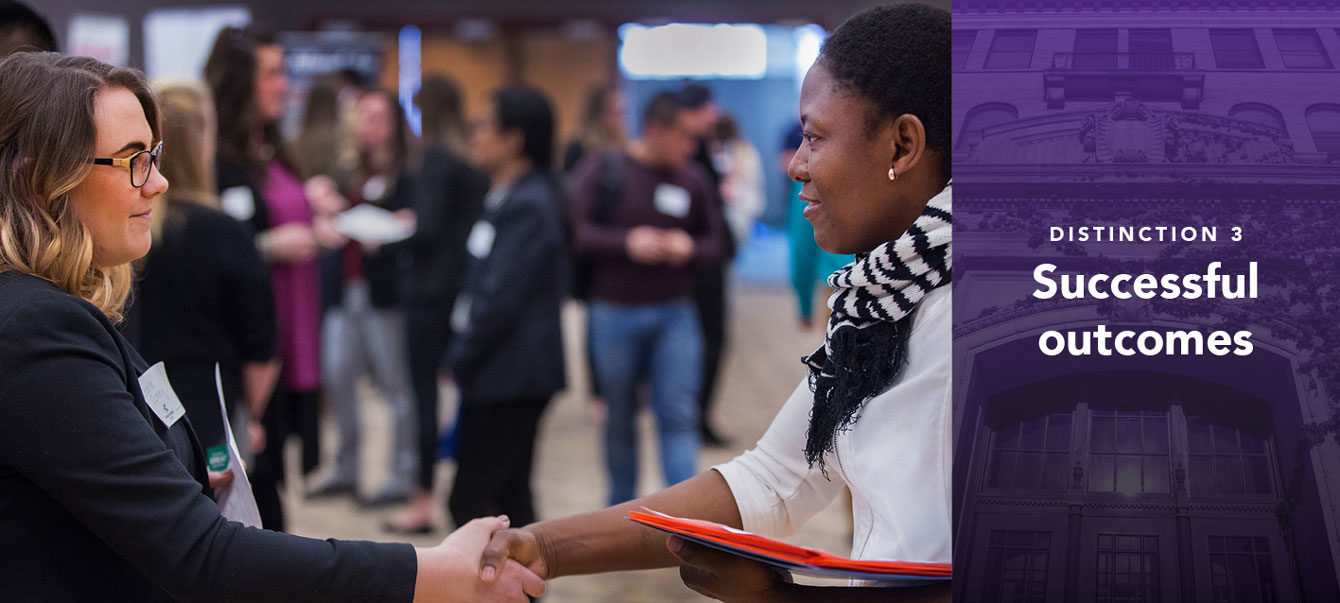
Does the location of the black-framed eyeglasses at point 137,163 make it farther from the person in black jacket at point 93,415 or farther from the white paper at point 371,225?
the white paper at point 371,225

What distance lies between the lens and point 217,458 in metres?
2.01

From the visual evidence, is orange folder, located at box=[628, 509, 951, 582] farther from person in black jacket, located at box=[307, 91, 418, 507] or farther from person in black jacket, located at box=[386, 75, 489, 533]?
person in black jacket, located at box=[307, 91, 418, 507]

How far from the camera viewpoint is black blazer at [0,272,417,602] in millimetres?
1414

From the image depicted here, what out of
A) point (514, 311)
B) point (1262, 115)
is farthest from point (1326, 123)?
point (514, 311)

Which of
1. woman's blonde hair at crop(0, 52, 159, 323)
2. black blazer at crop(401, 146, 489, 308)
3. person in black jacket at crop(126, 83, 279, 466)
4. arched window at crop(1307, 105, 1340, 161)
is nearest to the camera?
arched window at crop(1307, 105, 1340, 161)

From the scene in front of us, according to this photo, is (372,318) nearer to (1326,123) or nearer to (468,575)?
(468,575)

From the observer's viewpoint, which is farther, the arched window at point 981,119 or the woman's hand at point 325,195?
the woman's hand at point 325,195

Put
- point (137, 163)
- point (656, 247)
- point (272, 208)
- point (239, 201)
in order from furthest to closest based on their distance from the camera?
point (656, 247) → point (272, 208) → point (239, 201) → point (137, 163)

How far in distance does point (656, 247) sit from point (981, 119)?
369cm

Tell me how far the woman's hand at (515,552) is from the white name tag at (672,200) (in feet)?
10.0

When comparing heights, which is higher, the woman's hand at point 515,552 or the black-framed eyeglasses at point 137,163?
the black-framed eyeglasses at point 137,163

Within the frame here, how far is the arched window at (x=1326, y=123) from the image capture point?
115 cm

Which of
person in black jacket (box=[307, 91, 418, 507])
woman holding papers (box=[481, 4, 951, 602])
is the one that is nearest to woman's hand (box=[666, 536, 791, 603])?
woman holding papers (box=[481, 4, 951, 602])

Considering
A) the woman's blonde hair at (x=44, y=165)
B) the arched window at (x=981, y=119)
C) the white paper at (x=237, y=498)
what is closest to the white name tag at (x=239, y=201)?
the white paper at (x=237, y=498)
